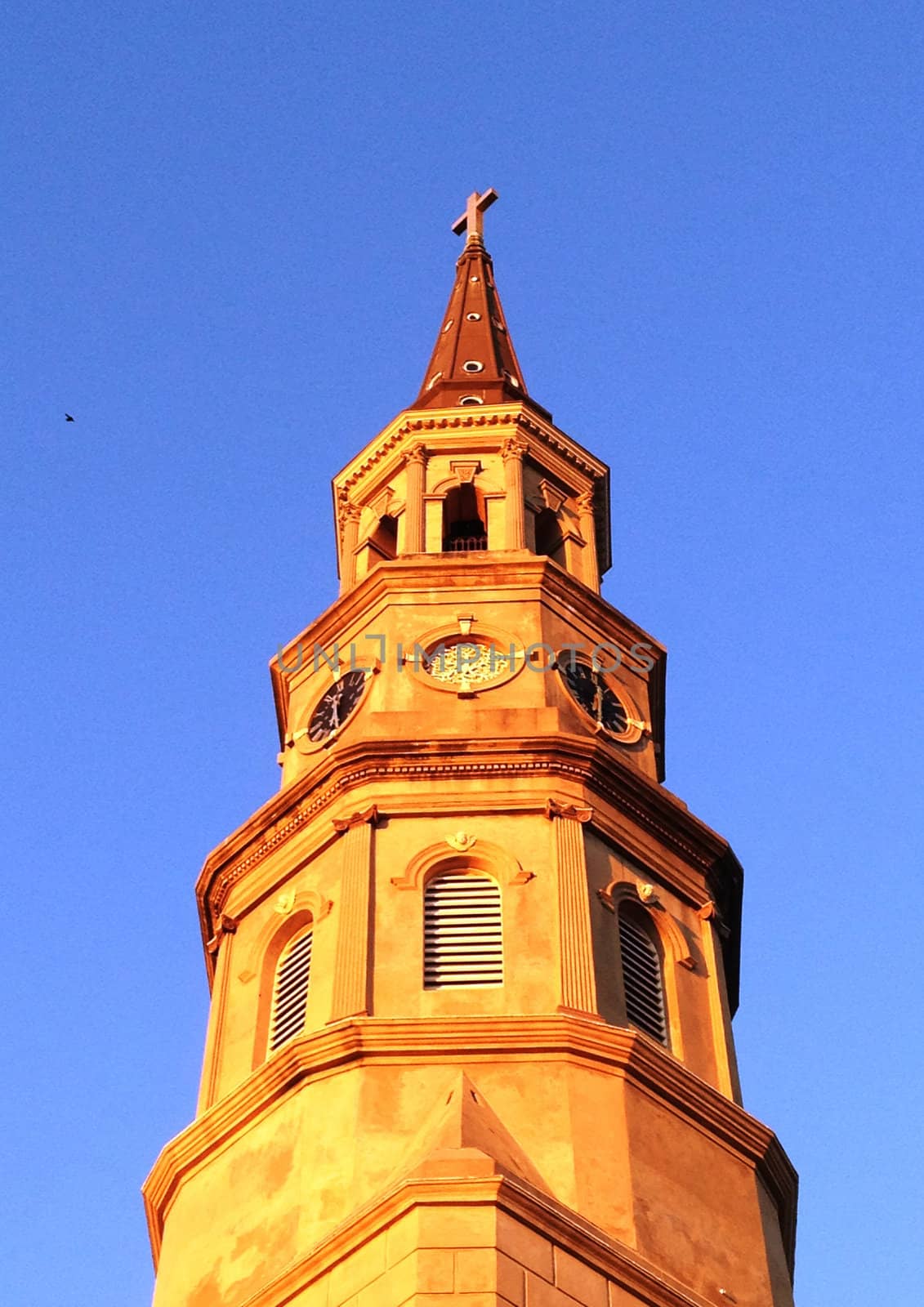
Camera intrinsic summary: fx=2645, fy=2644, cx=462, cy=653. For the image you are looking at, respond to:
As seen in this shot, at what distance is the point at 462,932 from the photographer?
37.9 meters

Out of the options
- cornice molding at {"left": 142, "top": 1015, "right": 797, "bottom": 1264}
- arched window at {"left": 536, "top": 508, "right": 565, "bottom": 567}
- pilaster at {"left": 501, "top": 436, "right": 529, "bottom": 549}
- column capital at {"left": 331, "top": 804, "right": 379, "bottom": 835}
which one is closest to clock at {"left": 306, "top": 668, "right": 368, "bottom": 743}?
column capital at {"left": 331, "top": 804, "right": 379, "bottom": 835}

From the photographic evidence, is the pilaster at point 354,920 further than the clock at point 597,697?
No

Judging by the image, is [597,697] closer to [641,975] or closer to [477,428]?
[641,975]

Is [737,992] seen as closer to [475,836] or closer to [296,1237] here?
[475,836]

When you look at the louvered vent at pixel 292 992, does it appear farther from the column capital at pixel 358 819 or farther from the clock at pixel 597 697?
the clock at pixel 597 697

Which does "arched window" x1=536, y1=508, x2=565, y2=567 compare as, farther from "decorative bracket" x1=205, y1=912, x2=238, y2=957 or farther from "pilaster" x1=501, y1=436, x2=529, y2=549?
"decorative bracket" x1=205, y1=912, x2=238, y2=957

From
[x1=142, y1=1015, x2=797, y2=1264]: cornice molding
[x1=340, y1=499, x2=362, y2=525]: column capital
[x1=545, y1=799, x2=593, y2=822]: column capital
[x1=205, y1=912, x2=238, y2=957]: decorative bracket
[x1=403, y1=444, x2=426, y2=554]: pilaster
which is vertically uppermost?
[x1=340, y1=499, x2=362, y2=525]: column capital

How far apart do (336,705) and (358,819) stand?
4935 millimetres

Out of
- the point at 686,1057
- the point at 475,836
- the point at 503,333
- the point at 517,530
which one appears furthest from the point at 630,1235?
the point at 503,333

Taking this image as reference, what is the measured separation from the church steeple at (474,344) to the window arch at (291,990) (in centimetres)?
1587

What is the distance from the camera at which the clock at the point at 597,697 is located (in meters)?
43.6

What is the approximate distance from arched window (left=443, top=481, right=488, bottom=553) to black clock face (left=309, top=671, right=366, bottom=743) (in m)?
5.62

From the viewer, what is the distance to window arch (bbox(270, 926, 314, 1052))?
38125mm

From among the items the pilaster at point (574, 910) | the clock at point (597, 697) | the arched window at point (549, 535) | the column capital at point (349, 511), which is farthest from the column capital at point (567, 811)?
the column capital at point (349, 511)
